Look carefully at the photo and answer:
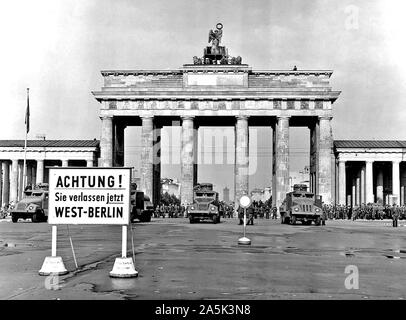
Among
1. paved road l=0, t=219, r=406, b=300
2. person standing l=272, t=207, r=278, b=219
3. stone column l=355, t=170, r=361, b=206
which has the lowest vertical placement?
paved road l=0, t=219, r=406, b=300

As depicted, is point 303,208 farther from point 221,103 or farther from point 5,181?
point 5,181

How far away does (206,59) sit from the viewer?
79188 millimetres

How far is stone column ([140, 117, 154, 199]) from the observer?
77.2 m

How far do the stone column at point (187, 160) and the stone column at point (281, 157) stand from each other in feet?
34.3

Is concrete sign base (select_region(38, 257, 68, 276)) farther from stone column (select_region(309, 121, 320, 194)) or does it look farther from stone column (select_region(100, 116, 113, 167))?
stone column (select_region(309, 121, 320, 194))

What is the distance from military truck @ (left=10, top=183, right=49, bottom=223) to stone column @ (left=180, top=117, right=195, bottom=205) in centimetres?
2726

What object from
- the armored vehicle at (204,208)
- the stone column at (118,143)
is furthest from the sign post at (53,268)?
the stone column at (118,143)

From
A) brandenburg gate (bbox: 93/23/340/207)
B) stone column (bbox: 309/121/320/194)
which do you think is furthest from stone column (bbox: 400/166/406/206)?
brandenburg gate (bbox: 93/23/340/207)

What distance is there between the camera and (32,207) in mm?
48938

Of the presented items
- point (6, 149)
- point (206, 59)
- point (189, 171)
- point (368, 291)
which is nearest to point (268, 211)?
point (189, 171)

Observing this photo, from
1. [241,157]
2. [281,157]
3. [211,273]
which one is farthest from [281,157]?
[211,273]

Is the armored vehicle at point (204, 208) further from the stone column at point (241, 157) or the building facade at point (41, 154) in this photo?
the building facade at point (41, 154)
